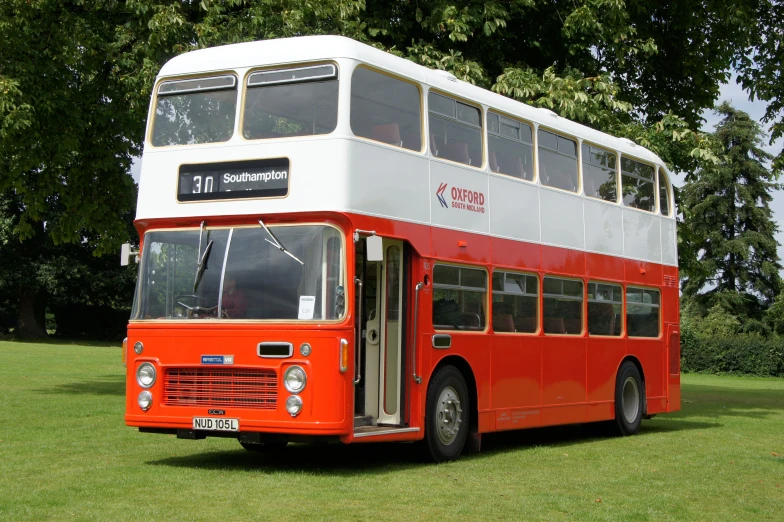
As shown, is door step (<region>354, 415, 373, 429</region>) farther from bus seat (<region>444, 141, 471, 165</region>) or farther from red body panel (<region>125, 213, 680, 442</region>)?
bus seat (<region>444, 141, 471, 165</region>)

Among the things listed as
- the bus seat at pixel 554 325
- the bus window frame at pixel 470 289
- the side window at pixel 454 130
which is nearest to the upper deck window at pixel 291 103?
the side window at pixel 454 130

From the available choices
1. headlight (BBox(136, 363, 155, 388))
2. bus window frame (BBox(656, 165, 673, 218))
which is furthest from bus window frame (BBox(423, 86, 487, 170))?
bus window frame (BBox(656, 165, 673, 218))

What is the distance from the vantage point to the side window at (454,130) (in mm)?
14289

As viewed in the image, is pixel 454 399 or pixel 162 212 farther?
pixel 454 399

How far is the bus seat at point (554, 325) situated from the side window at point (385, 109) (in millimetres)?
4030

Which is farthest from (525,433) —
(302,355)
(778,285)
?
(778,285)

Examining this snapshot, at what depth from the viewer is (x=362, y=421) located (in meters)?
13.1

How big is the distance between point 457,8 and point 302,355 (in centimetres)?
1248

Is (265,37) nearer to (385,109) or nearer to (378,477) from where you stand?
(385,109)

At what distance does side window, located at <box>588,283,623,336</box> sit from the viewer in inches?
711

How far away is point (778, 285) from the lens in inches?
3044

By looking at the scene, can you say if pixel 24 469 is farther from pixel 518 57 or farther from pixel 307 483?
pixel 518 57

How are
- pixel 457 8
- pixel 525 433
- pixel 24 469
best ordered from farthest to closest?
pixel 457 8
pixel 525 433
pixel 24 469

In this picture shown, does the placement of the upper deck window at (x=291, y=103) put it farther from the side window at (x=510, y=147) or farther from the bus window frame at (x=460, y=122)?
the side window at (x=510, y=147)
